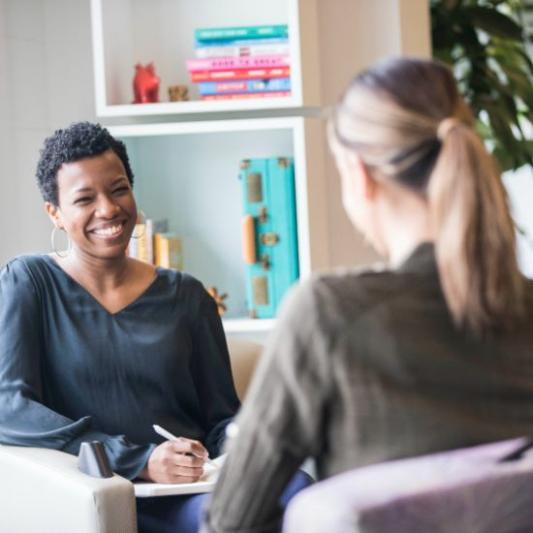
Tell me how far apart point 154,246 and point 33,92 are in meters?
0.59

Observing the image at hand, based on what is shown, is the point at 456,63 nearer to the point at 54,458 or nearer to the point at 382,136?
the point at 54,458

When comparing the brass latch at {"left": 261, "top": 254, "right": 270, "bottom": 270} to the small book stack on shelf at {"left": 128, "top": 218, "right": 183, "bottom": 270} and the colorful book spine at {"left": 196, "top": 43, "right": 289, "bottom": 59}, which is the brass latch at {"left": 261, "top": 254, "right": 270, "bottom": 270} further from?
the colorful book spine at {"left": 196, "top": 43, "right": 289, "bottom": 59}

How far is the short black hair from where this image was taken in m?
2.68

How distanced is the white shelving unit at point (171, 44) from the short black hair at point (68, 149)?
35.2 inches

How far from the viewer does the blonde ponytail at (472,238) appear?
4.23 feet

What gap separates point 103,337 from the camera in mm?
2668

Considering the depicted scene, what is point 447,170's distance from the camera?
51.6 inches

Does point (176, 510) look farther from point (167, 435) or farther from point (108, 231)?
point (108, 231)

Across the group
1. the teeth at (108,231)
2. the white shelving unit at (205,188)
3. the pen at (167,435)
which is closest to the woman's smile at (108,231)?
the teeth at (108,231)

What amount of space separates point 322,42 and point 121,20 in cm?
59

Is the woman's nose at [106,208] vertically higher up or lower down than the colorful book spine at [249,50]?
lower down

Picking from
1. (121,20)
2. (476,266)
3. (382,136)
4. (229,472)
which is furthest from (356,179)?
(121,20)

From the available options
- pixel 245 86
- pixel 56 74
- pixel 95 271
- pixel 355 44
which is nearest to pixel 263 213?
pixel 245 86

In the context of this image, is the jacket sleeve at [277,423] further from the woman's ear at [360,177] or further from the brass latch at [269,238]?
the brass latch at [269,238]
